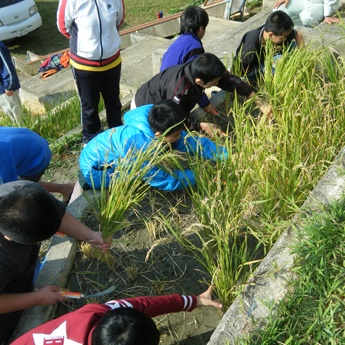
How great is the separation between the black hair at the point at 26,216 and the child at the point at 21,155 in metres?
0.67

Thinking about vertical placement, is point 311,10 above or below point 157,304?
above

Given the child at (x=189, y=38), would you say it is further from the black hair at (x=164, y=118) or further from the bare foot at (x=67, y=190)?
the bare foot at (x=67, y=190)

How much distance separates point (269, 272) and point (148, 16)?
9232 millimetres

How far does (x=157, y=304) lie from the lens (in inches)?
65.1

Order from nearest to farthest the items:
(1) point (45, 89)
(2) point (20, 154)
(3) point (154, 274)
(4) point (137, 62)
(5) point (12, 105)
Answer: (3) point (154, 274) → (2) point (20, 154) → (5) point (12, 105) → (4) point (137, 62) → (1) point (45, 89)

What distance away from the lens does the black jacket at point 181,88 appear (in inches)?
114

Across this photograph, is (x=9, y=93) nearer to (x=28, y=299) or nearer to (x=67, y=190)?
(x=67, y=190)

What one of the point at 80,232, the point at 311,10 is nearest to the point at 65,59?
the point at 311,10

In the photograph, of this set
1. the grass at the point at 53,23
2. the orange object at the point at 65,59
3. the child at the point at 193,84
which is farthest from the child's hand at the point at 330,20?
the grass at the point at 53,23

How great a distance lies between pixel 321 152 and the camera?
229 centimetres

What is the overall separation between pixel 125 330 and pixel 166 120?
4.75 ft

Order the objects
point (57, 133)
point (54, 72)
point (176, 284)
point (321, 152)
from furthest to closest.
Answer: point (54, 72), point (57, 133), point (321, 152), point (176, 284)

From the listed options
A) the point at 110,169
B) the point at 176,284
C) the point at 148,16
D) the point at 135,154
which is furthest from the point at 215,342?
the point at 148,16

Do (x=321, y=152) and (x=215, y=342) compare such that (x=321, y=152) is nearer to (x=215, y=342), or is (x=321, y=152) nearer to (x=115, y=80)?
(x=215, y=342)
